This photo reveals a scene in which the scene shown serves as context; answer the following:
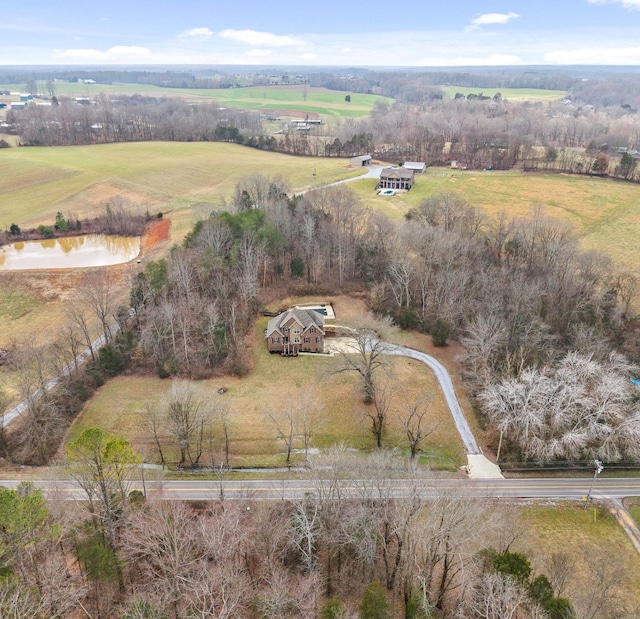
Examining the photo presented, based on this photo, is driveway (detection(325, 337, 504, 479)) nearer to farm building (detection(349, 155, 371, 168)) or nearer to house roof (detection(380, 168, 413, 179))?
house roof (detection(380, 168, 413, 179))

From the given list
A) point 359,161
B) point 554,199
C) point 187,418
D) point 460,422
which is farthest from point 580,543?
point 359,161

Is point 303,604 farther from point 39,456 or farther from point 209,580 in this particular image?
point 39,456

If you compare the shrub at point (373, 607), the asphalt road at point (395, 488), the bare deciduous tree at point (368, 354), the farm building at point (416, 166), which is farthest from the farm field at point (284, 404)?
the farm building at point (416, 166)

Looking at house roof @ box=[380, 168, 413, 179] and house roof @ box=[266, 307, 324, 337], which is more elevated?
house roof @ box=[380, 168, 413, 179]

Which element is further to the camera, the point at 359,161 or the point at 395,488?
the point at 359,161

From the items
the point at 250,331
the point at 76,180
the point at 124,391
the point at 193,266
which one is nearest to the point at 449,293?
the point at 250,331

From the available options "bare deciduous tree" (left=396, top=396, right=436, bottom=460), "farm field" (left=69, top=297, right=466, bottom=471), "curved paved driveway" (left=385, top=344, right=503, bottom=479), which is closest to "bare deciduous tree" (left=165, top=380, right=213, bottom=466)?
"farm field" (left=69, top=297, right=466, bottom=471)

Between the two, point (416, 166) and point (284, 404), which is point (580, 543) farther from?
point (416, 166)
